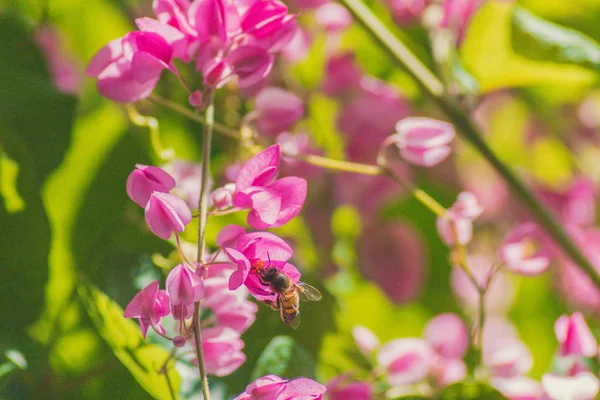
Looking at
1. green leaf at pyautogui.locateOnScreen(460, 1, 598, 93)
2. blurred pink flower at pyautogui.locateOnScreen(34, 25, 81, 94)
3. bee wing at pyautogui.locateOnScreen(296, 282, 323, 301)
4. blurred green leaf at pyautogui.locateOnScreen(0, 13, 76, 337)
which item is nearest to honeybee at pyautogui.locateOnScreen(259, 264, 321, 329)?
bee wing at pyautogui.locateOnScreen(296, 282, 323, 301)

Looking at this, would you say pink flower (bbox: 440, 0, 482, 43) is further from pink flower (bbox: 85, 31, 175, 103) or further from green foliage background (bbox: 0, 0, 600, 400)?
pink flower (bbox: 85, 31, 175, 103)

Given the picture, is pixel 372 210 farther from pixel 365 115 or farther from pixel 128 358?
pixel 128 358

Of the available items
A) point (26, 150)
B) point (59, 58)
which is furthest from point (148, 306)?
point (59, 58)

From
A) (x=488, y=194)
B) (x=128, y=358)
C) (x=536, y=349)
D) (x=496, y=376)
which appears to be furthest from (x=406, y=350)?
(x=488, y=194)

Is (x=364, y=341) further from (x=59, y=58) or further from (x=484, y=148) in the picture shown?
(x=59, y=58)

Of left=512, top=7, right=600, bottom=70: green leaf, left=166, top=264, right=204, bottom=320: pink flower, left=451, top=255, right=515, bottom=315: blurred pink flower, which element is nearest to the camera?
left=166, top=264, right=204, bottom=320: pink flower

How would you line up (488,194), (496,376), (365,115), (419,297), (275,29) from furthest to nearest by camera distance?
(488,194) < (419,297) < (365,115) < (496,376) < (275,29)

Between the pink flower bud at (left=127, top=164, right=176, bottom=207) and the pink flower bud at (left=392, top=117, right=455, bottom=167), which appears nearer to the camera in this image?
the pink flower bud at (left=127, top=164, right=176, bottom=207)

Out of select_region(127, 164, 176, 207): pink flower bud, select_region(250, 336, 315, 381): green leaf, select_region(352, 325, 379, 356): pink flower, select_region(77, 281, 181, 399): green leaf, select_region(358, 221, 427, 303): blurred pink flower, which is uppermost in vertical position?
select_region(127, 164, 176, 207): pink flower bud
